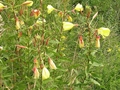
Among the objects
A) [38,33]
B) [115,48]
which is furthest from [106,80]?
[38,33]

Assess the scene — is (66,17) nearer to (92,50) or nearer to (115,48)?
(92,50)

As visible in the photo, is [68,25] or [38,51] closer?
[38,51]

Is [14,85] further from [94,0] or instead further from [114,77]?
[94,0]

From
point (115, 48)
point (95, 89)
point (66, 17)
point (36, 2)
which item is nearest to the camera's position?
point (66, 17)

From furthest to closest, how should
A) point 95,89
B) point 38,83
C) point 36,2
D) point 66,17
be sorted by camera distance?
point 36,2
point 95,89
point 66,17
point 38,83

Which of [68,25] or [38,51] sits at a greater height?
[68,25]

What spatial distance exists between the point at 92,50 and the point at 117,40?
2345 millimetres

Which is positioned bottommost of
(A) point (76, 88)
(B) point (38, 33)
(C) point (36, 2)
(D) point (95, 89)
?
(D) point (95, 89)

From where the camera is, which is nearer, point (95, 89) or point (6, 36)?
point (6, 36)

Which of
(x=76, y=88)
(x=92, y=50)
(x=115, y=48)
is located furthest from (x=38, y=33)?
(x=115, y=48)

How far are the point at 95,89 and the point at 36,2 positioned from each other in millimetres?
1679

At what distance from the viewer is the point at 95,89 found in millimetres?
3307

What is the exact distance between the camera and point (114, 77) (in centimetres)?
333

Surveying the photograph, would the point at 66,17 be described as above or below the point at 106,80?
above
